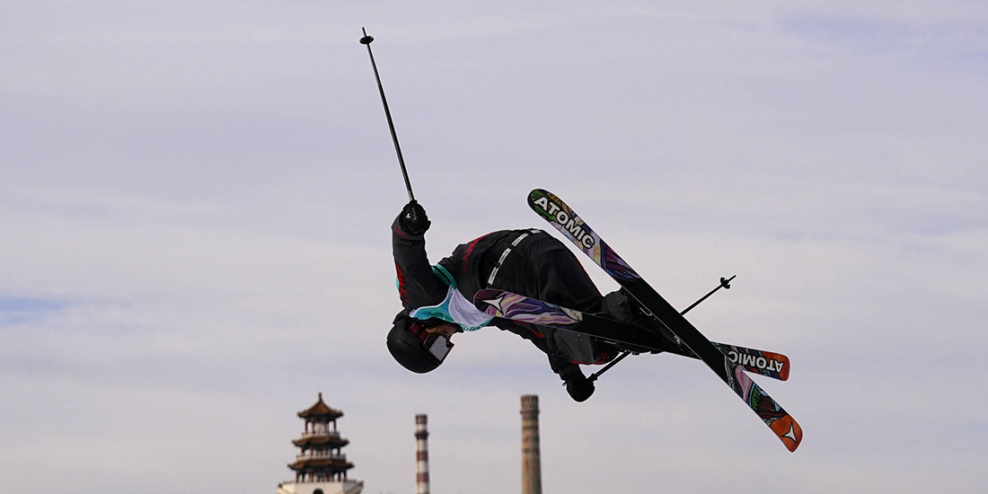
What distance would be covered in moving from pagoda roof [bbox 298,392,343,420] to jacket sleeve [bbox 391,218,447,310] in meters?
94.6

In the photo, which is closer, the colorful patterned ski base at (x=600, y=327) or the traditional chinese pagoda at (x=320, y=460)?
the colorful patterned ski base at (x=600, y=327)

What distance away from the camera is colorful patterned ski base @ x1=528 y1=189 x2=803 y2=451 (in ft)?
33.1

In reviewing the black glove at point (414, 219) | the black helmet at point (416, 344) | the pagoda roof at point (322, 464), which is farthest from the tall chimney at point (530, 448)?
Answer: the black glove at point (414, 219)

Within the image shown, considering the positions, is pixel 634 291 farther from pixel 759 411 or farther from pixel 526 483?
pixel 526 483

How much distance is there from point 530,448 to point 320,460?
17777 mm

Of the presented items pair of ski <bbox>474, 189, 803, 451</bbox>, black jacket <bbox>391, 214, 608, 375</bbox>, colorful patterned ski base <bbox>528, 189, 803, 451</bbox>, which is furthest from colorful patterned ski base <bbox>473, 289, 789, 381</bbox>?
black jacket <bbox>391, 214, 608, 375</bbox>

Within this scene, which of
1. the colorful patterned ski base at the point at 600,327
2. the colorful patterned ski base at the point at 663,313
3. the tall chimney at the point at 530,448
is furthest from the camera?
the tall chimney at the point at 530,448

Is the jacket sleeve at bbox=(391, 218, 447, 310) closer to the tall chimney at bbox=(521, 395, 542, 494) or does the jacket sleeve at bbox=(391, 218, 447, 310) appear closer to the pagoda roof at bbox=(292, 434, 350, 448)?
the tall chimney at bbox=(521, 395, 542, 494)

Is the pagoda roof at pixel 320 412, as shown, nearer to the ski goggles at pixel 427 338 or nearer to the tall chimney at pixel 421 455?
the tall chimney at pixel 421 455

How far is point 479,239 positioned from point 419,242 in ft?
2.44

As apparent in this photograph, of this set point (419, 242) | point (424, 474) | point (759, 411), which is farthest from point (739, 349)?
point (424, 474)

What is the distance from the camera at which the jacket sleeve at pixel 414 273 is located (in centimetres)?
1105

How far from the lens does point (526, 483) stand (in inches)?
3671

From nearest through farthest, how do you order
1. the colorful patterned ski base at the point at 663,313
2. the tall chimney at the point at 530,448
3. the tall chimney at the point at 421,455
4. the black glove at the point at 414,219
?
1. the colorful patterned ski base at the point at 663,313
2. the black glove at the point at 414,219
3. the tall chimney at the point at 530,448
4. the tall chimney at the point at 421,455
